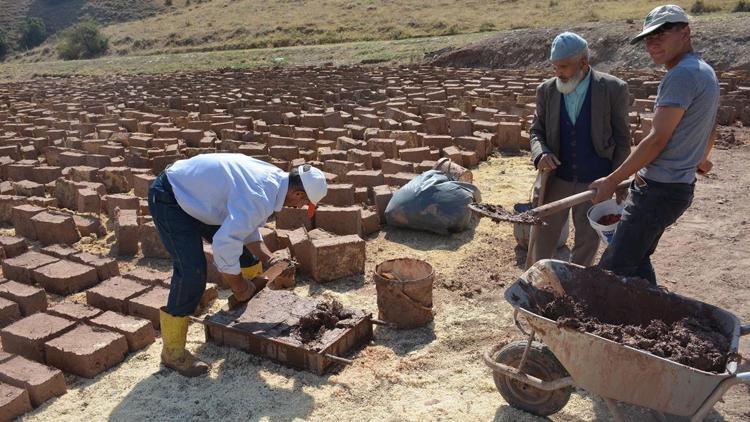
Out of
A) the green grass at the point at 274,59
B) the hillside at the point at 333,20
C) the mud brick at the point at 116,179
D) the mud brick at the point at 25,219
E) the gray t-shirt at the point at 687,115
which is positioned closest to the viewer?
the gray t-shirt at the point at 687,115

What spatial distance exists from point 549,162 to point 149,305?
2945 mm

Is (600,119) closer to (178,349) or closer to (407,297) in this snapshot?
(407,297)

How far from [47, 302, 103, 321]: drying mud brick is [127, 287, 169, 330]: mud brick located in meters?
0.22

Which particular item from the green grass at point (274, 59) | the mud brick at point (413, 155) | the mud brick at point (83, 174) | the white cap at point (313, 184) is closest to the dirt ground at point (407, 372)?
the white cap at point (313, 184)

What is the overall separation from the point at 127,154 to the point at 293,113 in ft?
12.0

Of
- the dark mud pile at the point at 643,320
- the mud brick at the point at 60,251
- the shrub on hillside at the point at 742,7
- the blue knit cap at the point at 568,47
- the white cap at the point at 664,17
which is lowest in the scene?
the mud brick at the point at 60,251

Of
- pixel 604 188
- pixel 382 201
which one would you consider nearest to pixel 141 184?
pixel 382 201

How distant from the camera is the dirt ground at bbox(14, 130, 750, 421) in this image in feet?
11.2

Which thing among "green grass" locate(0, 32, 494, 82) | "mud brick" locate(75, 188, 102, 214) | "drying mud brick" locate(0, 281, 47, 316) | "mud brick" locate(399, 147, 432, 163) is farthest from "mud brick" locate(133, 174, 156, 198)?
"green grass" locate(0, 32, 494, 82)

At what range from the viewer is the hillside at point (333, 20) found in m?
32.8

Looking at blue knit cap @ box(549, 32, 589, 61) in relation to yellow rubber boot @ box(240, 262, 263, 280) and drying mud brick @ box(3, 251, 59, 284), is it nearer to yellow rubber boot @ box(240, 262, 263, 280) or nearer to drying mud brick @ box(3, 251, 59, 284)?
yellow rubber boot @ box(240, 262, 263, 280)

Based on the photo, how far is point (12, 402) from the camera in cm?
339

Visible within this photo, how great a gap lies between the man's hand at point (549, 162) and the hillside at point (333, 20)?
1061 inches

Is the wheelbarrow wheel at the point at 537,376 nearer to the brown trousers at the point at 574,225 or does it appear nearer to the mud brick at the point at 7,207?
the brown trousers at the point at 574,225
